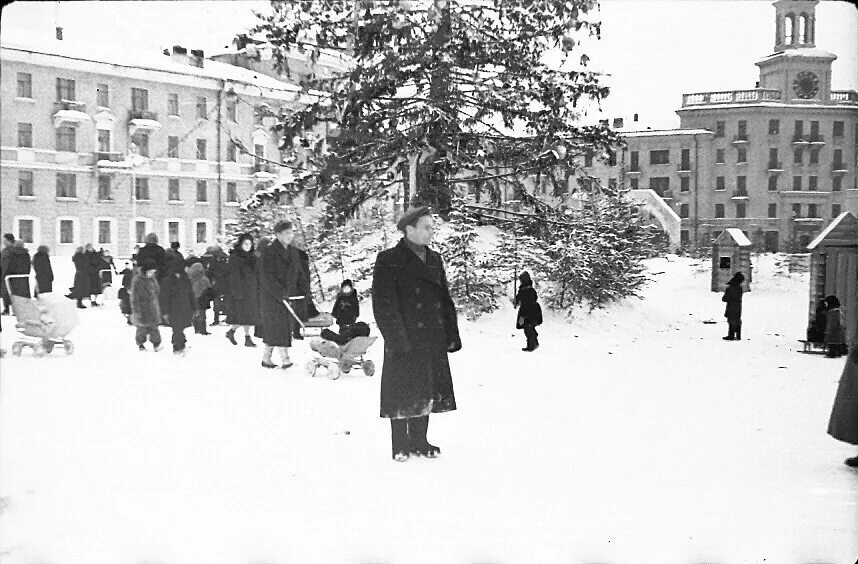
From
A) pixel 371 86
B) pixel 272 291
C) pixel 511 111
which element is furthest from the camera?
pixel 511 111

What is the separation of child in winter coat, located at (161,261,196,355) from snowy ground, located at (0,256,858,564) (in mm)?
557

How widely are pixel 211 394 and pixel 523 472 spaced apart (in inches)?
147

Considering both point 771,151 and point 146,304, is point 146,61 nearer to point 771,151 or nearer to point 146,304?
point 146,304

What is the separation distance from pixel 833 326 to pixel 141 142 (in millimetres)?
8663

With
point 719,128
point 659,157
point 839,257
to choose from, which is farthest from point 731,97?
point 839,257

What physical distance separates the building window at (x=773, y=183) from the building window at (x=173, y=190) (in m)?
6.26

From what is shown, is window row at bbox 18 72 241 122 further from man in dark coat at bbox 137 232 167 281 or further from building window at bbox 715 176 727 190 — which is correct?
building window at bbox 715 176 727 190

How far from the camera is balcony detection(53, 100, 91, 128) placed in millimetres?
8443

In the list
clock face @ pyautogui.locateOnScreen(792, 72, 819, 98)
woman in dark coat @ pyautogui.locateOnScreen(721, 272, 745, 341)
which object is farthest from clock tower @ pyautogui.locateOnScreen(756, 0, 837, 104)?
woman in dark coat @ pyautogui.locateOnScreen(721, 272, 745, 341)

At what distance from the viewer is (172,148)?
9391 mm

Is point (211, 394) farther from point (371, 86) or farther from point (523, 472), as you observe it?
point (371, 86)

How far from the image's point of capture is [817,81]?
22.1 feet

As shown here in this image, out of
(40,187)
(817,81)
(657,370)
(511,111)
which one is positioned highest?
(511,111)

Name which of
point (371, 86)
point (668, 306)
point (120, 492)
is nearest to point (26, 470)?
point (120, 492)
